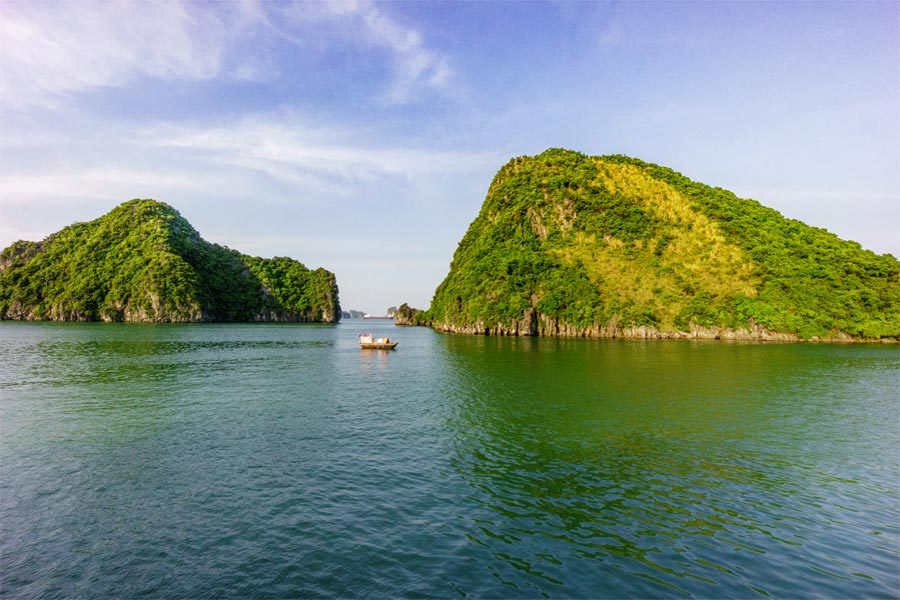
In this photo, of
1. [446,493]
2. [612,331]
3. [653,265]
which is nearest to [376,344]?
[446,493]

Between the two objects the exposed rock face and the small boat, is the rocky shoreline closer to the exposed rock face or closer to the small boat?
the exposed rock face

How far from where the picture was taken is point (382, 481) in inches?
754

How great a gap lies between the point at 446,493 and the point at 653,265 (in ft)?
423

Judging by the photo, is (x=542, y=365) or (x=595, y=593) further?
(x=542, y=365)

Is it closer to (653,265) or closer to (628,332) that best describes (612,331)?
(628,332)

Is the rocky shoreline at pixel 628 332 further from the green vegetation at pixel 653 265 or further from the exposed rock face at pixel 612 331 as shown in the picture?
the green vegetation at pixel 653 265

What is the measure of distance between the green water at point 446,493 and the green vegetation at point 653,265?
8353 cm

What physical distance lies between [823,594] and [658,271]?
127629 mm

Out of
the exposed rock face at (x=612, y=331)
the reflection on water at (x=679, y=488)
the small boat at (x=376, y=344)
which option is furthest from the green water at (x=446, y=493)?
the exposed rock face at (x=612, y=331)

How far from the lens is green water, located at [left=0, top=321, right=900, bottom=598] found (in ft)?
40.2

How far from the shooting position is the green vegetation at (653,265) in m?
111

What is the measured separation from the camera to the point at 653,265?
12888 cm

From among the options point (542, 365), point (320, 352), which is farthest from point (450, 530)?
point (320, 352)

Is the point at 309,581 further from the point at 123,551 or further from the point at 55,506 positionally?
the point at 55,506
